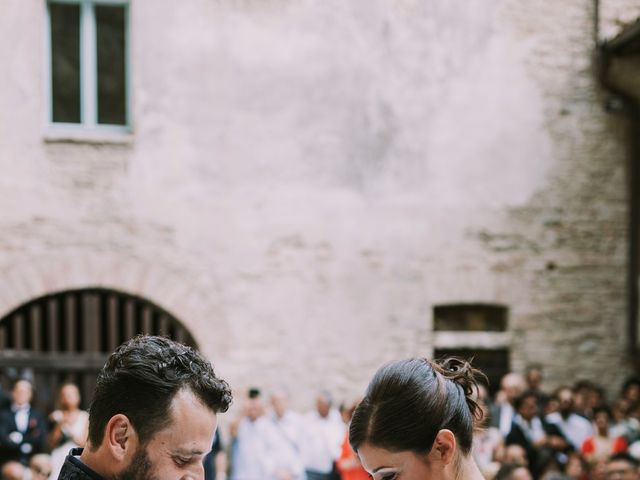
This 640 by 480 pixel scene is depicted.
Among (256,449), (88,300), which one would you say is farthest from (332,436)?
(88,300)

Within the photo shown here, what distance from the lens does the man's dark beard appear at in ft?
8.27

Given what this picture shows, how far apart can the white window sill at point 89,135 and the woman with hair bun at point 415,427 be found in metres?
9.05

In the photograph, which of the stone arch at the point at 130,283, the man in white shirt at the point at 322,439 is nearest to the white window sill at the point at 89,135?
the stone arch at the point at 130,283

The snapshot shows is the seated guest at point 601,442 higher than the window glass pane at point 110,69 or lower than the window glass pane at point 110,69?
lower

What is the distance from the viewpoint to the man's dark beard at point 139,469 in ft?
Answer: 8.27

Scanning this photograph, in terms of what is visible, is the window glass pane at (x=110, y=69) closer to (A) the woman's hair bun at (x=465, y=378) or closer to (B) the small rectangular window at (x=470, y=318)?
(B) the small rectangular window at (x=470, y=318)

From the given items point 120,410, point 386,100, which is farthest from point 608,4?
point 120,410

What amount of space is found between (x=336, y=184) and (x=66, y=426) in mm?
4188

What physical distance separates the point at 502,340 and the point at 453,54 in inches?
133

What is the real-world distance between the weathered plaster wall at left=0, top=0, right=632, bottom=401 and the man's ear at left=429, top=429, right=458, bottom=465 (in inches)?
350

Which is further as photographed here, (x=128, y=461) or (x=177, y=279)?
(x=177, y=279)

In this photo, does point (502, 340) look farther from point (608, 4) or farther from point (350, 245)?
point (608, 4)

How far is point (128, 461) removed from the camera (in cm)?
253

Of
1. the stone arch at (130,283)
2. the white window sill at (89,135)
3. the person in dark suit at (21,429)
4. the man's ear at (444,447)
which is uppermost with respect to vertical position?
the white window sill at (89,135)
